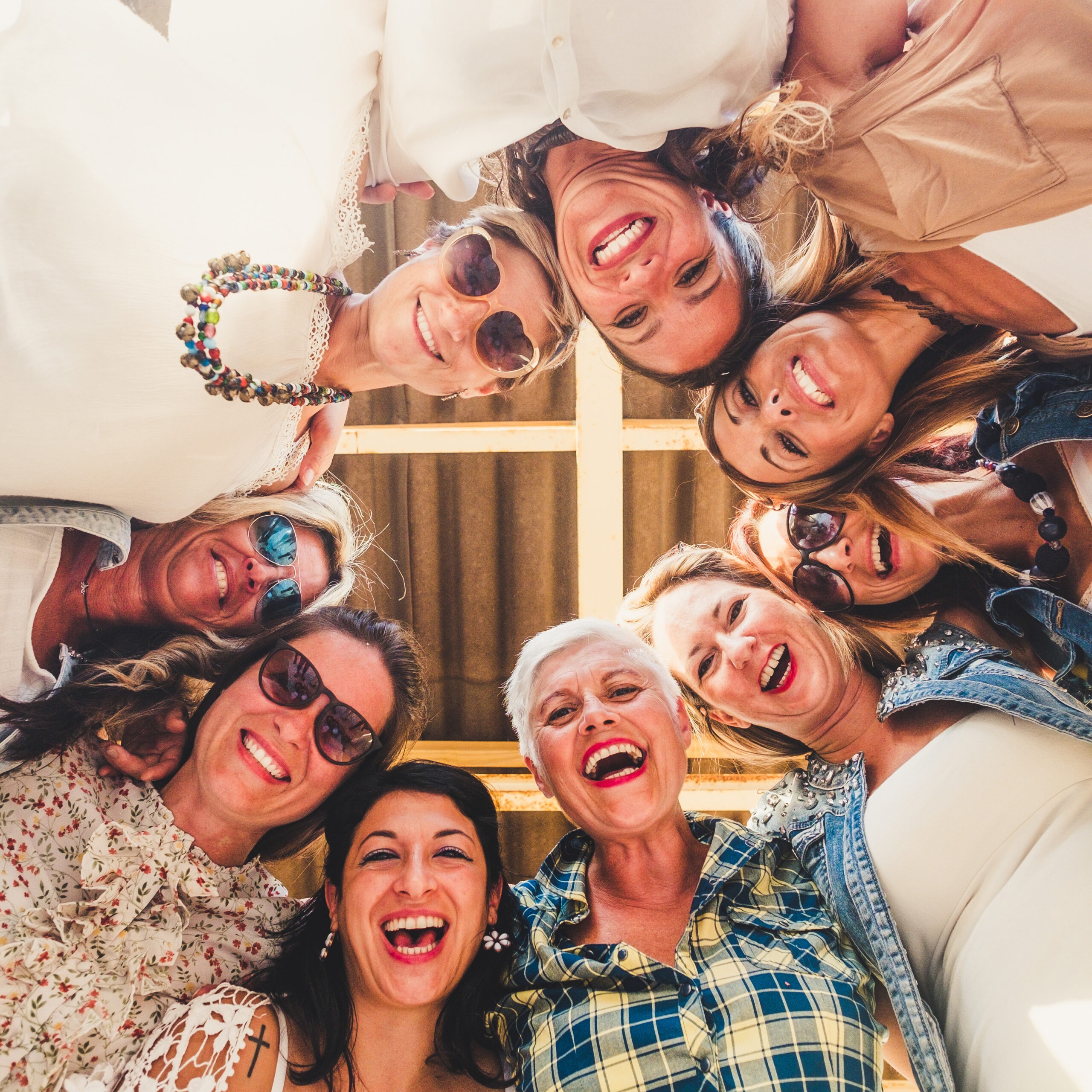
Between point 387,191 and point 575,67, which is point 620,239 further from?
point 387,191

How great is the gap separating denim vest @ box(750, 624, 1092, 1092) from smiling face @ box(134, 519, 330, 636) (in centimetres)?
162

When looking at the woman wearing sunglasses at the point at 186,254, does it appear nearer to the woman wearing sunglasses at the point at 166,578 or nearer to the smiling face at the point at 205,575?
the woman wearing sunglasses at the point at 166,578

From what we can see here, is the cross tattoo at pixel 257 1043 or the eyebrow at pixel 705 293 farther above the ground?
the eyebrow at pixel 705 293

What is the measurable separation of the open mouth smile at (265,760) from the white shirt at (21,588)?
541 mm

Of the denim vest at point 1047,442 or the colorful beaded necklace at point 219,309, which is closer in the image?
the colorful beaded necklace at point 219,309

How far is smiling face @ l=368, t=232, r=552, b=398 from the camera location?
211 centimetres

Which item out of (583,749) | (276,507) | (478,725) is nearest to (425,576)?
(478,725)

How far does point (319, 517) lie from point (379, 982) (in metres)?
1.28

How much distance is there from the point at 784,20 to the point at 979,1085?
7.10 feet

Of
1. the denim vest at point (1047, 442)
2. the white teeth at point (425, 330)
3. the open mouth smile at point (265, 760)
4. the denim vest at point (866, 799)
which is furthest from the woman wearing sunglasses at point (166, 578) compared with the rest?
the denim vest at point (1047, 442)

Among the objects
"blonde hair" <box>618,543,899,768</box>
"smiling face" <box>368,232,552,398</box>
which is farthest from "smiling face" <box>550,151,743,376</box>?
"blonde hair" <box>618,543,899,768</box>

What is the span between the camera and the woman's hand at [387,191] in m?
2.11

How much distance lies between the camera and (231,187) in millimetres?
1714

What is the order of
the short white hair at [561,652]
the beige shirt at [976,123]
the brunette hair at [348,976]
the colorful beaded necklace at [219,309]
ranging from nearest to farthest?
the beige shirt at [976,123]
the colorful beaded necklace at [219,309]
the brunette hair at [348,976]
the short white hair at [561,652]
